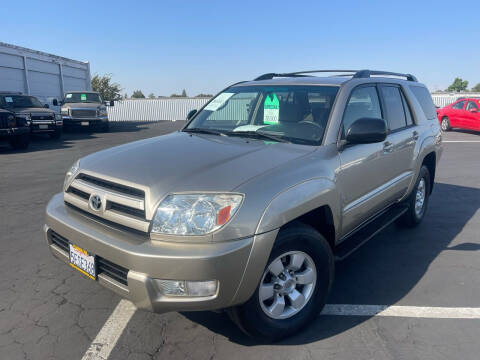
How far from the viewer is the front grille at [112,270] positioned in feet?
7.61

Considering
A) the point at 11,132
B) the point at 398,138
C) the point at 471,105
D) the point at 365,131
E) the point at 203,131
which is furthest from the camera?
the point at 471,105

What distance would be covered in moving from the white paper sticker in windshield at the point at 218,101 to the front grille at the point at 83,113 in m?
15.6

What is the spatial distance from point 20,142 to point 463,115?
56.2 ft

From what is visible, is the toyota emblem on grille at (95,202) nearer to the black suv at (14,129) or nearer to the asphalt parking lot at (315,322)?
the asphalt parking lot at (315,322)

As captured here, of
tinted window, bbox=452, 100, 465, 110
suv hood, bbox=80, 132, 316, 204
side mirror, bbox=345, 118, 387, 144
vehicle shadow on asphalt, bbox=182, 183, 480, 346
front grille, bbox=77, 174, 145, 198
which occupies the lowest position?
vehicle shadow on asphalt, bbox=182, 183, 480, 346

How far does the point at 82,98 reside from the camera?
62.6ft

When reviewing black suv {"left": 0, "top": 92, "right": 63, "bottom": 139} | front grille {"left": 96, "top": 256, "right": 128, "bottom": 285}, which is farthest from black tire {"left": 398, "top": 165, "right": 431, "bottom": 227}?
black suv {"left": 0, "top": 92, "right": 63, "bottom": 139}

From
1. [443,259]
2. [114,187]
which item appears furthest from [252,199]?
[443,259]

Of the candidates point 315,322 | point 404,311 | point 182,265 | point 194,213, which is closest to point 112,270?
point 182,265

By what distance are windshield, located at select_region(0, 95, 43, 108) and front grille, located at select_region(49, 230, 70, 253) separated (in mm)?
12788

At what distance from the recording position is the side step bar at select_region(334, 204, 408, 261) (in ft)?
10.4

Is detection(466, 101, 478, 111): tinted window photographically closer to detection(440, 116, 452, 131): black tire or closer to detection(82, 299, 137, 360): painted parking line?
detection(440, 116, 452, 131): black tire

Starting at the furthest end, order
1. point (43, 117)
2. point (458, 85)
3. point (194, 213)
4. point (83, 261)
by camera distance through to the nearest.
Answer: point (458, 85), point (43, 117), point (83, 261), point (194, 213)

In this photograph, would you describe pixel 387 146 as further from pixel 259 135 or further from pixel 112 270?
pixel 112 270
